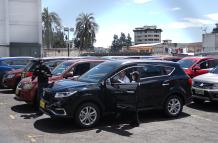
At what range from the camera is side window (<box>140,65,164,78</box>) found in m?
10.2

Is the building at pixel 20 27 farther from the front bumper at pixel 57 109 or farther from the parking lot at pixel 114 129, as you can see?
the front bumper at pixel 57 109

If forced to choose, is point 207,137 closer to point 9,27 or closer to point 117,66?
point 117,66

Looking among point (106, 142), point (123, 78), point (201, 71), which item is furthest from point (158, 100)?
point (201, 71)

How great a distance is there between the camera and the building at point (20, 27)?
153ft

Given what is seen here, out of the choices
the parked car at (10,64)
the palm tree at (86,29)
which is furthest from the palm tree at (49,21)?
the parked car at (10,64)

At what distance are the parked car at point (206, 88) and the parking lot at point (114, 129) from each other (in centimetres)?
57

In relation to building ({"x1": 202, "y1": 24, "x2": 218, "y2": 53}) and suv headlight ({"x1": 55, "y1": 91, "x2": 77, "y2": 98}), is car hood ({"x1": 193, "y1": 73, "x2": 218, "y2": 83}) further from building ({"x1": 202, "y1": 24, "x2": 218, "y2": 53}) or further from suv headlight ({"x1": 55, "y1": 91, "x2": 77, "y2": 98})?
building ({"x1": 202, "y1": 24, "x2": 218, "y2": 53})

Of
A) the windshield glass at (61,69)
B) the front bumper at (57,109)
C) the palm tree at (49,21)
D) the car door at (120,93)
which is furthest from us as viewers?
the palm tree at (49,21)

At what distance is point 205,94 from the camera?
11977 millimetres

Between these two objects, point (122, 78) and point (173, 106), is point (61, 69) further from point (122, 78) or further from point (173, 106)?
point (173, 106)

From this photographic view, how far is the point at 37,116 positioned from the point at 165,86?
12.0ft

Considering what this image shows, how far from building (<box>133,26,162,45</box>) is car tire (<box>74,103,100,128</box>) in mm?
134827

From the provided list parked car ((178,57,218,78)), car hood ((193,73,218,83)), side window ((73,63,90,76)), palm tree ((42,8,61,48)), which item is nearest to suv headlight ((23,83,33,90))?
side window ((73,63,90,76))

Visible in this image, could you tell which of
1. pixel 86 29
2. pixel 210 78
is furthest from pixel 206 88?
Result: pixel 86 29
